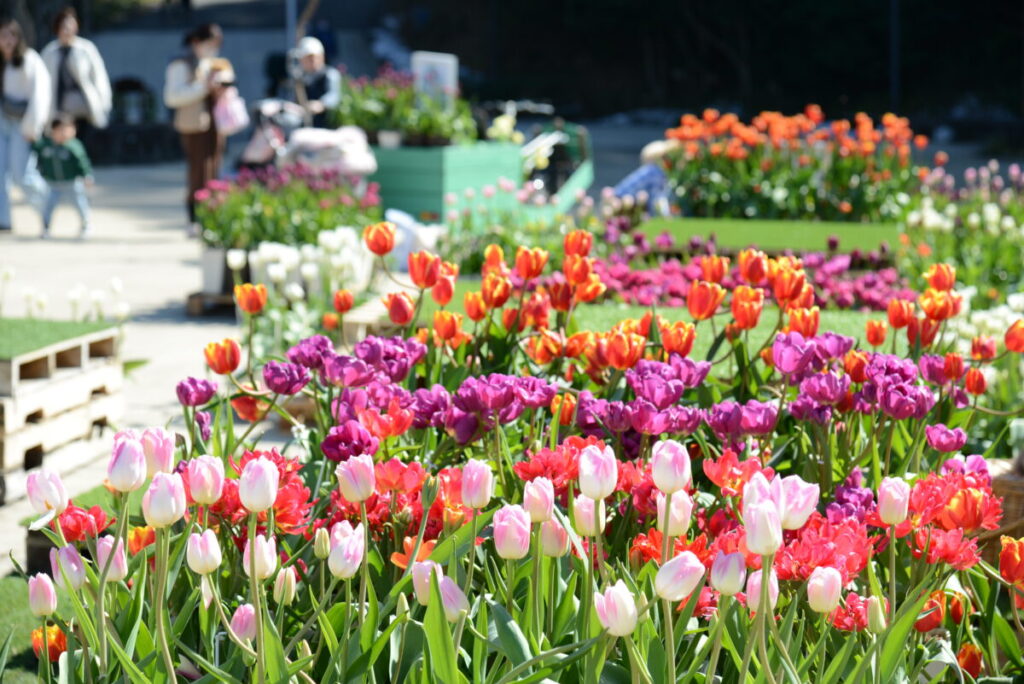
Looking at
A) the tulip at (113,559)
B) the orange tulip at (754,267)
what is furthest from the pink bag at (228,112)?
the tulip at (113,559)

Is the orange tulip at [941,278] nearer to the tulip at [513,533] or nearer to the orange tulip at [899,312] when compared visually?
the orange tulip at [899,312]

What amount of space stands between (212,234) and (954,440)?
20.7ft

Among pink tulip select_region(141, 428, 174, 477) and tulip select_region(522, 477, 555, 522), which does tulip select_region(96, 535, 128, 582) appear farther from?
tulip select_region(522, 477, 555, 522)

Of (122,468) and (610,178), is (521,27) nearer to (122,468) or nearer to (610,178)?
(610,178)

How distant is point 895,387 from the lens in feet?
8.11

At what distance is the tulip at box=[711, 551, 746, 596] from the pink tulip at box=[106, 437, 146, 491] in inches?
25.6

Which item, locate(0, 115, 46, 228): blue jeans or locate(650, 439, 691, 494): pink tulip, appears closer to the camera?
locate(650, 439, 691, 494): pink tulip

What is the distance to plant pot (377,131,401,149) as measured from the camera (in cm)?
1127

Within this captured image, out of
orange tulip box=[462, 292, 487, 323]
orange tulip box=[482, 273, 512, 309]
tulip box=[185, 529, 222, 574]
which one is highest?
orange tulip box=[482, 273, 512, 309]

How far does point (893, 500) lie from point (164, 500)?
2.74 feet

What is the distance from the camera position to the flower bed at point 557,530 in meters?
1.73

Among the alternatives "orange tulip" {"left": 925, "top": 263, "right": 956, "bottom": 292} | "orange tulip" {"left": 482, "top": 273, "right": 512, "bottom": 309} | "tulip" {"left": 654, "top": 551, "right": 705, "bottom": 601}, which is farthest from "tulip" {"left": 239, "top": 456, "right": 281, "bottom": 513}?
"orange tulip" {"left": 925, "top": 263, "right": 956, "bottom": 292}

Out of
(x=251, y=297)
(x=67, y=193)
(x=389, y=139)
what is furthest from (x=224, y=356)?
(x=67, y=193)

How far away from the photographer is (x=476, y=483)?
5.90ft
